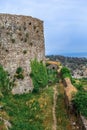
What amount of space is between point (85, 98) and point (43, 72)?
1264 cm

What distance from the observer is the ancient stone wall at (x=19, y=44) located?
115 ft

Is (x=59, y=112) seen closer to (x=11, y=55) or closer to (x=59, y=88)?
(x=11, y=55)

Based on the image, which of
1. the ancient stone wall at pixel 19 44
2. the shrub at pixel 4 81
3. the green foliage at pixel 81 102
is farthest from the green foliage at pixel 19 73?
the green foliage at pixel 81 102

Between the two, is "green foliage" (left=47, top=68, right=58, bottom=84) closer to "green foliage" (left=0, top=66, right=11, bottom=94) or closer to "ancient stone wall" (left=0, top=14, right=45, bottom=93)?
"ancient stone wall" (left=0, top=14, right=45, bottom=93)

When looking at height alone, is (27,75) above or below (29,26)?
below

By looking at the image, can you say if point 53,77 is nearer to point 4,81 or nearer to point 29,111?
point 4,81

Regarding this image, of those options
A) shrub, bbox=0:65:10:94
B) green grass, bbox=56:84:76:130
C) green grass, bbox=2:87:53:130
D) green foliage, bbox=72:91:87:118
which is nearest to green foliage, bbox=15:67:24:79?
green grass, bbox=2:87:53:130

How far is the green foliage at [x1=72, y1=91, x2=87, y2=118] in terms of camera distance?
2810 centimetres

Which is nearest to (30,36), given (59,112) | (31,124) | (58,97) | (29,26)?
(29,26)

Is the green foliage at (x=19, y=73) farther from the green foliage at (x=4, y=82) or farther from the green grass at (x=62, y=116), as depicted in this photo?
the green grass at (x=62, y=116)

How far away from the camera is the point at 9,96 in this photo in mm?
34062

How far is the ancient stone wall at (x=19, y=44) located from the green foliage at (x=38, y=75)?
571 millimetres

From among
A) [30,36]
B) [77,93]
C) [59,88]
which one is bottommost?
[59,88]

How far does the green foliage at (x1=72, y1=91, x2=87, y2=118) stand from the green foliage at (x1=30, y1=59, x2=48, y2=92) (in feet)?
29.4
